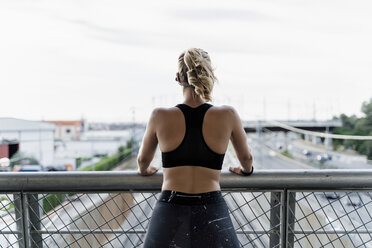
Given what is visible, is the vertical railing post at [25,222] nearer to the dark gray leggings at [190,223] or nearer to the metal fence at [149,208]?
the metal fence at [149,208]

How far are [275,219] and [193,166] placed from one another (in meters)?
0.46

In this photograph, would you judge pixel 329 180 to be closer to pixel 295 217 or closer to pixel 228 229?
pixel 295 217

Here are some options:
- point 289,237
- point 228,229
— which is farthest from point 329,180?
point 228,229

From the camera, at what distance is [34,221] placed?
1.25 metres

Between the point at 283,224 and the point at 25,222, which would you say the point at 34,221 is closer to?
the point at 25,222

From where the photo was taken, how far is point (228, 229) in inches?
39.5

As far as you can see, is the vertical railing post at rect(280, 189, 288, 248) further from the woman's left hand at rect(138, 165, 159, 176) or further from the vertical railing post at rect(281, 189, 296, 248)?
the woman's left hand at rect(138, 165, 159, 176)

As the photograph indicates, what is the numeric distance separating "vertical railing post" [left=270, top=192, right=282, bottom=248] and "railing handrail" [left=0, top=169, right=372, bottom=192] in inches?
2.3

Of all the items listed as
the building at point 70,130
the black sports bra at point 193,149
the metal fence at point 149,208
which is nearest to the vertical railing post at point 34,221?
the metal fence at point 149,208

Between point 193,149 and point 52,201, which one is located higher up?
point 193,149

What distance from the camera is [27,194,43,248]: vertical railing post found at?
124cm

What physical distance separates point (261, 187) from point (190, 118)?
0.40 m

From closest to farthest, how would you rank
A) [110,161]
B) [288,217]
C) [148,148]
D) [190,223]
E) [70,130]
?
[190,223] < [148,148] < [288,217] < [110,161] < [70,130]

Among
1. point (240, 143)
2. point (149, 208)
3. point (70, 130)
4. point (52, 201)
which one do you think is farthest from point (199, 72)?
point (70, 130)
